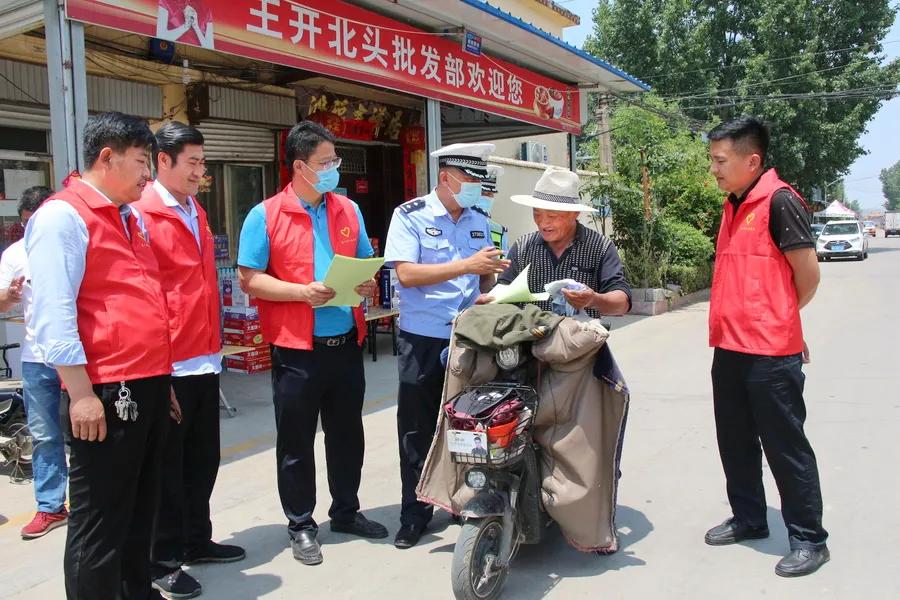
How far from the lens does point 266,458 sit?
5.26 m

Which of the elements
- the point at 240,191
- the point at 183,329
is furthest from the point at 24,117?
the point at 183,329

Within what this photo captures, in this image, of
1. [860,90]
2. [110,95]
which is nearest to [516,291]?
[110,95]

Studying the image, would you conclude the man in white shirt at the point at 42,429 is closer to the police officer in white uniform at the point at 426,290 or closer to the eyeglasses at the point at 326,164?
the eyeglasses at the point at 326,164

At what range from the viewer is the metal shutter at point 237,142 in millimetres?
8695

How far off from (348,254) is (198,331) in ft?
2.72

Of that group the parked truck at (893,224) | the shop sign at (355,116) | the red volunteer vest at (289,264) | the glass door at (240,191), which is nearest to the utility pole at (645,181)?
the shop sign at (355,116)

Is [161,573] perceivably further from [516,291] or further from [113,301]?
[516,291]

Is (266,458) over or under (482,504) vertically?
under

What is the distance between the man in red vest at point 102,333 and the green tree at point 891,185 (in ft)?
514

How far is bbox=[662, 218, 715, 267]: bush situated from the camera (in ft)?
46.5

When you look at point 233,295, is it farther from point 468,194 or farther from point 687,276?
point 687,276

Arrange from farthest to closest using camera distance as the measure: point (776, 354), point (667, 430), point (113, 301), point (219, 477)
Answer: point (667, 430)
point (219, 477)
point (776, 354)
point (113, 301)

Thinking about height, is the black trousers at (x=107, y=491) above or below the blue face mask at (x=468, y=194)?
below

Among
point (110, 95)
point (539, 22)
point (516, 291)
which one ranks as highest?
point (539, 22)
